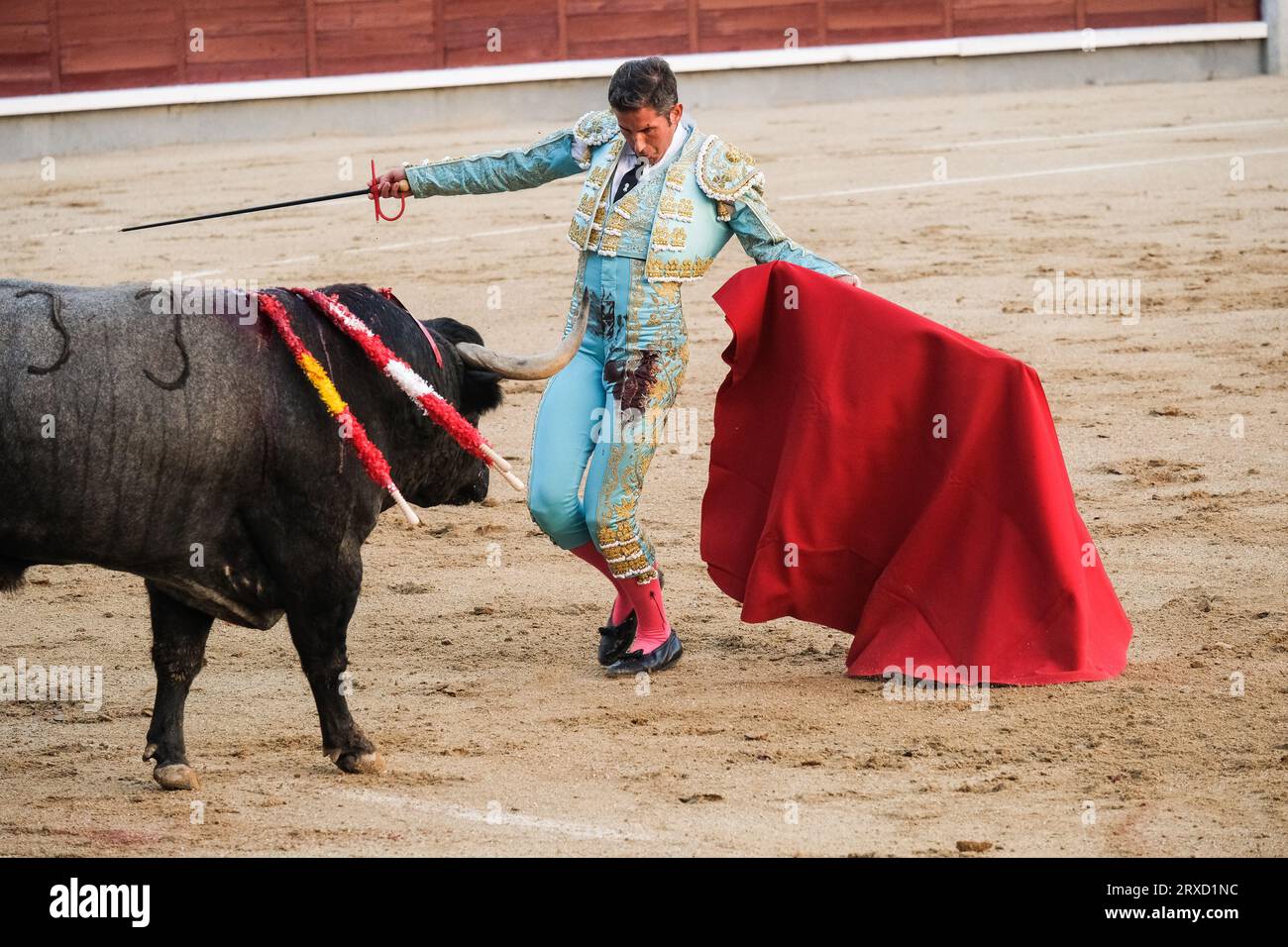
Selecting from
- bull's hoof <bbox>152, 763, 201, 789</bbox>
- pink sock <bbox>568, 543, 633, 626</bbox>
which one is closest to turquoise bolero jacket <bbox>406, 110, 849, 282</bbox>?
pink sock <bbox>568, 543, 633, 626</bbox>

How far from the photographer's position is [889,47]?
558 inches

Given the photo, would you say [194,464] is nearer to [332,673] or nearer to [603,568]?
[332,673]

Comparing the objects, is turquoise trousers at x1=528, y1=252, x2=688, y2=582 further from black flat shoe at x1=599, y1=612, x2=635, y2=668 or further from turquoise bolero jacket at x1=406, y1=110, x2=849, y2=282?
black flat shoe at x1=599, y1=612, x2=635, y2=668

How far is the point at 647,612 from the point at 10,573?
1.49 m

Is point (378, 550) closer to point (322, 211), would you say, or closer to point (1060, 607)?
point (1060, 607)

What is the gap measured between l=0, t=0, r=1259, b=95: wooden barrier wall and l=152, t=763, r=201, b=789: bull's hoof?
10557 mm

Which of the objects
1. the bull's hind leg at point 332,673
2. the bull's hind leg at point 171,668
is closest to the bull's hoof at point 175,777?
the bull's hind leg at point 171,668

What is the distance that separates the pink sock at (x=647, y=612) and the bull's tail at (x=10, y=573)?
4.59ft

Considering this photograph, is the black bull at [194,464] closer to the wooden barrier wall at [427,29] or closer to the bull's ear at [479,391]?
the bull's ear at [479,391]

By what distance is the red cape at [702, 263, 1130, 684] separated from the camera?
393cm

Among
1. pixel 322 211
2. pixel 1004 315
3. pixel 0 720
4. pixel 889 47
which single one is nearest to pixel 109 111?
pixel 322 211

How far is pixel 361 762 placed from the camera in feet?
11.7

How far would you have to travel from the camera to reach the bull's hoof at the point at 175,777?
3.52 metres

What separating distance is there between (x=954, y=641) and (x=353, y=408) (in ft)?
4.68
